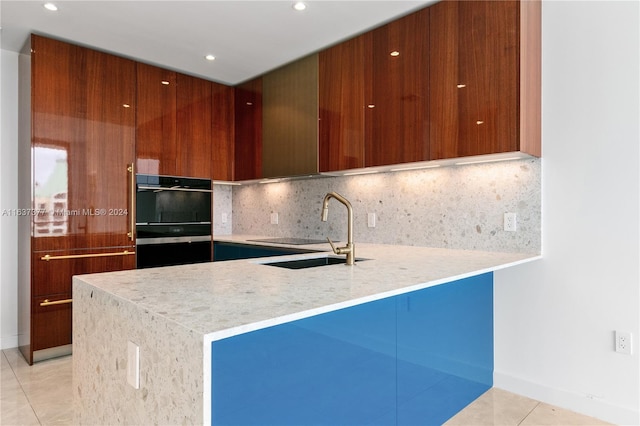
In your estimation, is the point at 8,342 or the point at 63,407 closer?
the point at 63,407

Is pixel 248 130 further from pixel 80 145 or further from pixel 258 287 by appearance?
pixel 258 287

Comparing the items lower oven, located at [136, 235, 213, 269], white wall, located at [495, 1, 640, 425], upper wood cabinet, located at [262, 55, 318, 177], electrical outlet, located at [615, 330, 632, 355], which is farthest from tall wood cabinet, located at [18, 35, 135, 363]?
electrical outlet, located at [615, 330, 632, 355]

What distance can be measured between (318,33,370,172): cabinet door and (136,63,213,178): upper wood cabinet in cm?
135

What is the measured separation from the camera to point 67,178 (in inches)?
119

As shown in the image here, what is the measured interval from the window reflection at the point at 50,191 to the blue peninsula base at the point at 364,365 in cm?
261

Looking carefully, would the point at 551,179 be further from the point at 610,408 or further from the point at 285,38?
the point at 285,38

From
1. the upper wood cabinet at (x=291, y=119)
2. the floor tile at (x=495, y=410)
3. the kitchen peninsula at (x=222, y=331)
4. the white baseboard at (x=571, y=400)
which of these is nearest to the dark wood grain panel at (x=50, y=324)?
the kitchen peninsula at (x=222, y=331)

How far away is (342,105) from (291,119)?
58cm

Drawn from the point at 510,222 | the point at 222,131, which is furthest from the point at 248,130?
the point at 510,222

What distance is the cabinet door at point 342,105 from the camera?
9.20 feet

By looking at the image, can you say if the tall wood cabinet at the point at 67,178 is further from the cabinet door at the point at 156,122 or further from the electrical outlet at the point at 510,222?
the electrical outlet at the point at 510,222

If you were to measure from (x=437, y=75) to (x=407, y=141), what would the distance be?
16.6 inches

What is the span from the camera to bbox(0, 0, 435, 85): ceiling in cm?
247

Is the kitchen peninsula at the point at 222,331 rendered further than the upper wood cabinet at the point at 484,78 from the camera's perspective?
No
